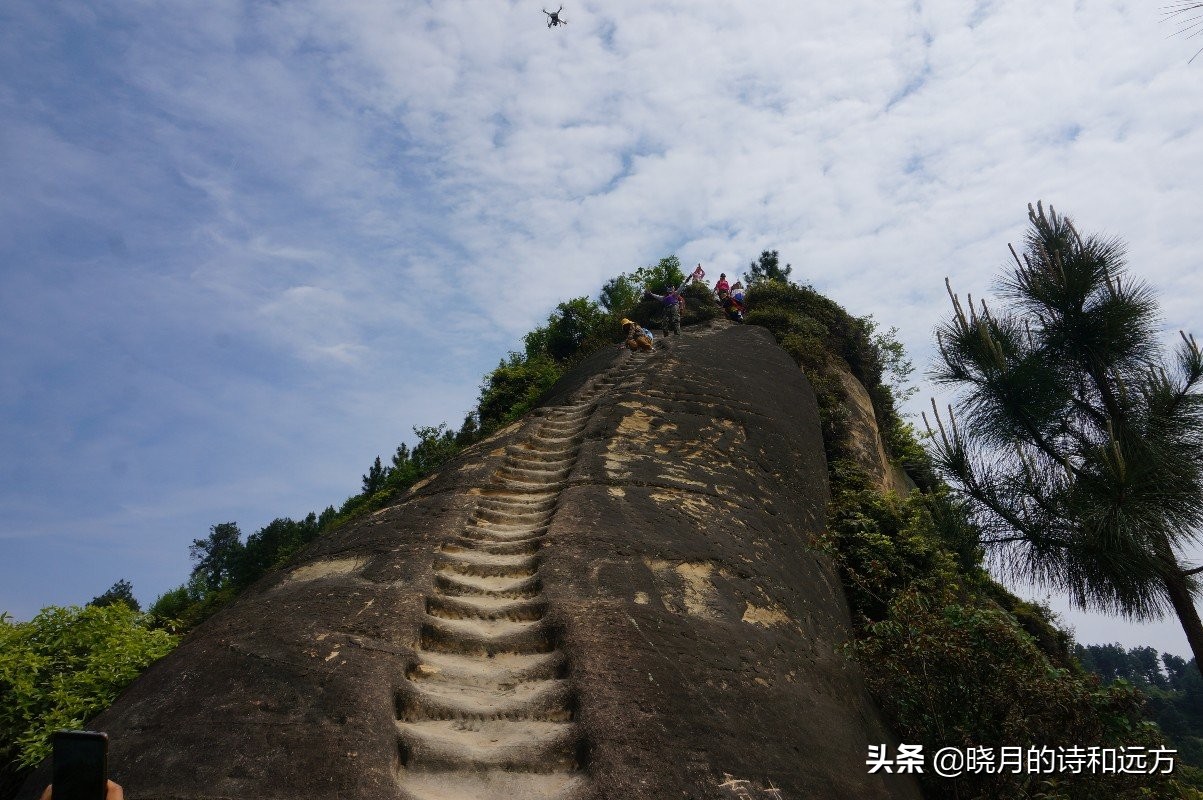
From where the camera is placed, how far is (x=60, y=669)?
725 centimetres

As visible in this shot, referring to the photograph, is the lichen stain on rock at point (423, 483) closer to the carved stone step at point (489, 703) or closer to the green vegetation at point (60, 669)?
the green vegetation at point (60, 669)

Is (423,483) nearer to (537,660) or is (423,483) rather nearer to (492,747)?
(537,660)

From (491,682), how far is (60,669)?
17.0ft

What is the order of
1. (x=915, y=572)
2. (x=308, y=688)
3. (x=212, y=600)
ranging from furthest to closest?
1. (x=212, y=600)
2. (x=915, y=572)
3. (x=308, y=688)

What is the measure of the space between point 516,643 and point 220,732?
6.61 ft

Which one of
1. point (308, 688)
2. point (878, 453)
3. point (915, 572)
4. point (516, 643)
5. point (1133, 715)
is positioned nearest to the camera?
point (308, 688)

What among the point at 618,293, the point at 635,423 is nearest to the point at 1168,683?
the point at 618,293

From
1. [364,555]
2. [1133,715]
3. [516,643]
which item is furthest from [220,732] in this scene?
[1133,715]

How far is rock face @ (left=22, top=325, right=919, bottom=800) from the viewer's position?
4.10m

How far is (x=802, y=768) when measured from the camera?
4.59m

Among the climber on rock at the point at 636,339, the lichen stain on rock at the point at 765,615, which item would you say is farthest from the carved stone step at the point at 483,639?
the climber on rock at the point at 636,339

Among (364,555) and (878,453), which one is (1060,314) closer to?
(878,453)

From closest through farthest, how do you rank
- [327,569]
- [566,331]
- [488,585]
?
[488,585]
[327,569]
[566,331]

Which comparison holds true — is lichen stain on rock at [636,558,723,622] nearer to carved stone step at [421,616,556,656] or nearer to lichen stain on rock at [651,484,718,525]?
lichen stain on rock at [651,484,718,525]
